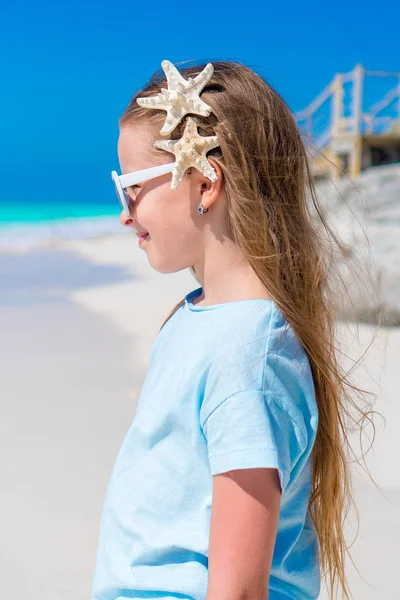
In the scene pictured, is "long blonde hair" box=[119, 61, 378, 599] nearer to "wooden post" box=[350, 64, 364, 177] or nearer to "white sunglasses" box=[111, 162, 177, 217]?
"white sunglasses" box=[111, 162, 177, 217]

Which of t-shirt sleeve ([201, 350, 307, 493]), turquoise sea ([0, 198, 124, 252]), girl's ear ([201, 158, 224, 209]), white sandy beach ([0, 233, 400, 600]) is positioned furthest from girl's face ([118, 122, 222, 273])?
turquoise sea ([0, 198, 124, 252])

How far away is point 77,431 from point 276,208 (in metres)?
2.89

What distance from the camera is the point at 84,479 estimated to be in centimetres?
347

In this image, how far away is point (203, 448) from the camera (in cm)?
122

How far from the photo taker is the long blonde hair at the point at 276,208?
1293 millimetres

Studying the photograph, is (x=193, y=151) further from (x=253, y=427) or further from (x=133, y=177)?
(x=253, y=427)

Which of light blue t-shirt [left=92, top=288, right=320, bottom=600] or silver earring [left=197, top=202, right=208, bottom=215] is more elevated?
silver earring [left=197, top=202, right=208, bottom=215]

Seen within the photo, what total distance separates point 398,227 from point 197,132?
555 cm

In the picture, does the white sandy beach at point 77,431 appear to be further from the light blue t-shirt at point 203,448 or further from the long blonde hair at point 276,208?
the light blue t-shirt at point 203,448

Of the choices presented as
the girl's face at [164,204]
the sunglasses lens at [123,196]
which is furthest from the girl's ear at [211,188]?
the sunglasses lens at [123,196]

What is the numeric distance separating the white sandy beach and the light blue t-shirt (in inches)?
26.6

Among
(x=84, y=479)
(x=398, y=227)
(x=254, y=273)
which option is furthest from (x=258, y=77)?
(x=398, y=227)

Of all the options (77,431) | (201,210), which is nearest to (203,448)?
(201,210)

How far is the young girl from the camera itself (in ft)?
3.72
